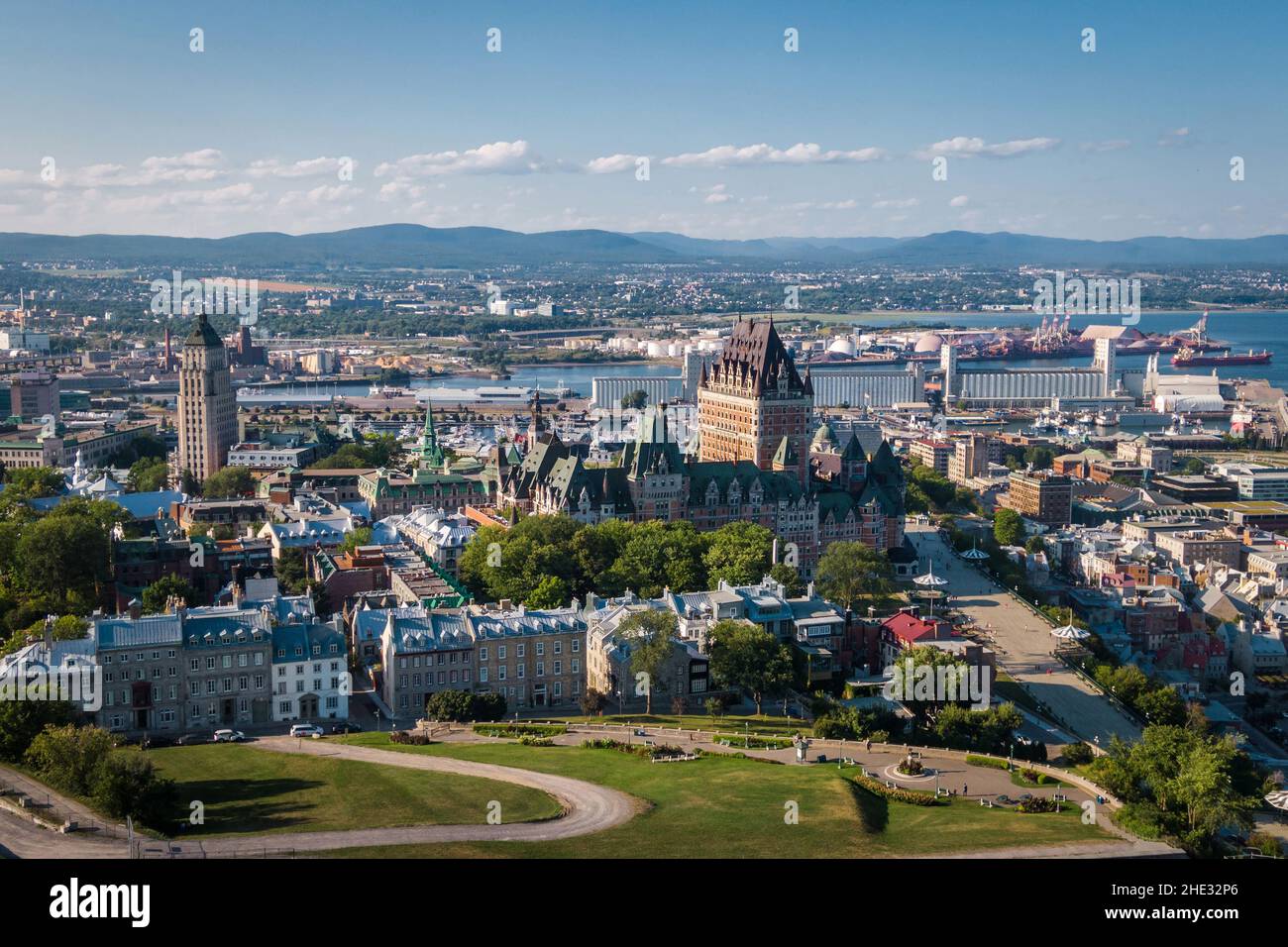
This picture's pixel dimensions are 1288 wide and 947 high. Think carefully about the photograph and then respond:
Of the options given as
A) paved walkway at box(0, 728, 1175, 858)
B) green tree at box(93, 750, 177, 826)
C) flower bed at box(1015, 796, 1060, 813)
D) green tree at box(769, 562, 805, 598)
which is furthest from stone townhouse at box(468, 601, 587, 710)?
flower bed at box(1015, 796, 1060, 813)

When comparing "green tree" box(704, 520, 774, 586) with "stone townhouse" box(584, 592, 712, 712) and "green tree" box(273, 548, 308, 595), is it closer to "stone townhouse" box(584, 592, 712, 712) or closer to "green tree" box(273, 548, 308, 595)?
"stone townhouse" box(584, 592, 712, 712)

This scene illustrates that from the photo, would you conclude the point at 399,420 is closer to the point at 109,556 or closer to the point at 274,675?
the point at 109,556

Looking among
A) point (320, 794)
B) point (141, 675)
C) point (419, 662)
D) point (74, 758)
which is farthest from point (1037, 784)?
point (141, 675)

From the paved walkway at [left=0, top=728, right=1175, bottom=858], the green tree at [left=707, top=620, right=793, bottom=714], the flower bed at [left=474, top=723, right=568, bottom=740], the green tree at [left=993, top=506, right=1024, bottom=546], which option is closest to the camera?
the paved walkway at [left=0, top=728, right=1175, bottom=858]

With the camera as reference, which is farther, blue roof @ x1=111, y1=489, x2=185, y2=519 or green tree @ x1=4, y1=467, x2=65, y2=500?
green tree @ x1=4, y1=467, x2=65, y2=500

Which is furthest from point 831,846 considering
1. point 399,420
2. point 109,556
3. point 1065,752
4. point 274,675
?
point 399,420

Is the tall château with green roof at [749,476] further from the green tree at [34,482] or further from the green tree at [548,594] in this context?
the green tree at [34,482]
